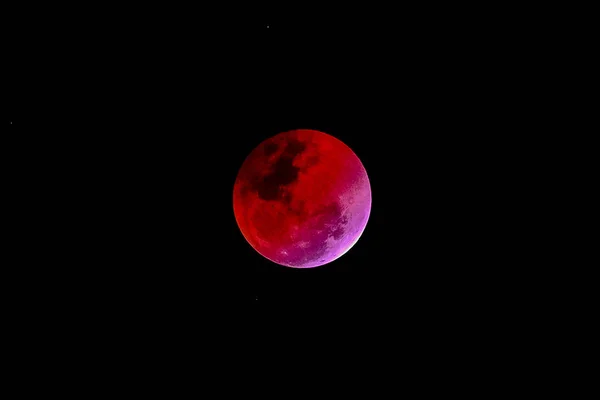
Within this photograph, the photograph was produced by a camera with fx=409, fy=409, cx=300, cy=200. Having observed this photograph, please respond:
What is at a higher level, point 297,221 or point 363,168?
point 363,168

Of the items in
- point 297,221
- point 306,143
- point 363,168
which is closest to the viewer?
point 297,221

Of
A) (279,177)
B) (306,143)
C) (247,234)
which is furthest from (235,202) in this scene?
(306,143)

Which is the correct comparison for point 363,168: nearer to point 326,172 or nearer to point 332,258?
point 326,172

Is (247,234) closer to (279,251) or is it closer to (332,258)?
(279,251)

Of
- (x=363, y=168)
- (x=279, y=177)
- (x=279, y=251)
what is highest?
(x=363, y=168)

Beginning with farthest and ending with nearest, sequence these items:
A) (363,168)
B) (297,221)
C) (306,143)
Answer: (363,168) < (306,143) < (297,221)

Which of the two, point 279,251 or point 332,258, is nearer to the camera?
point 279,251
